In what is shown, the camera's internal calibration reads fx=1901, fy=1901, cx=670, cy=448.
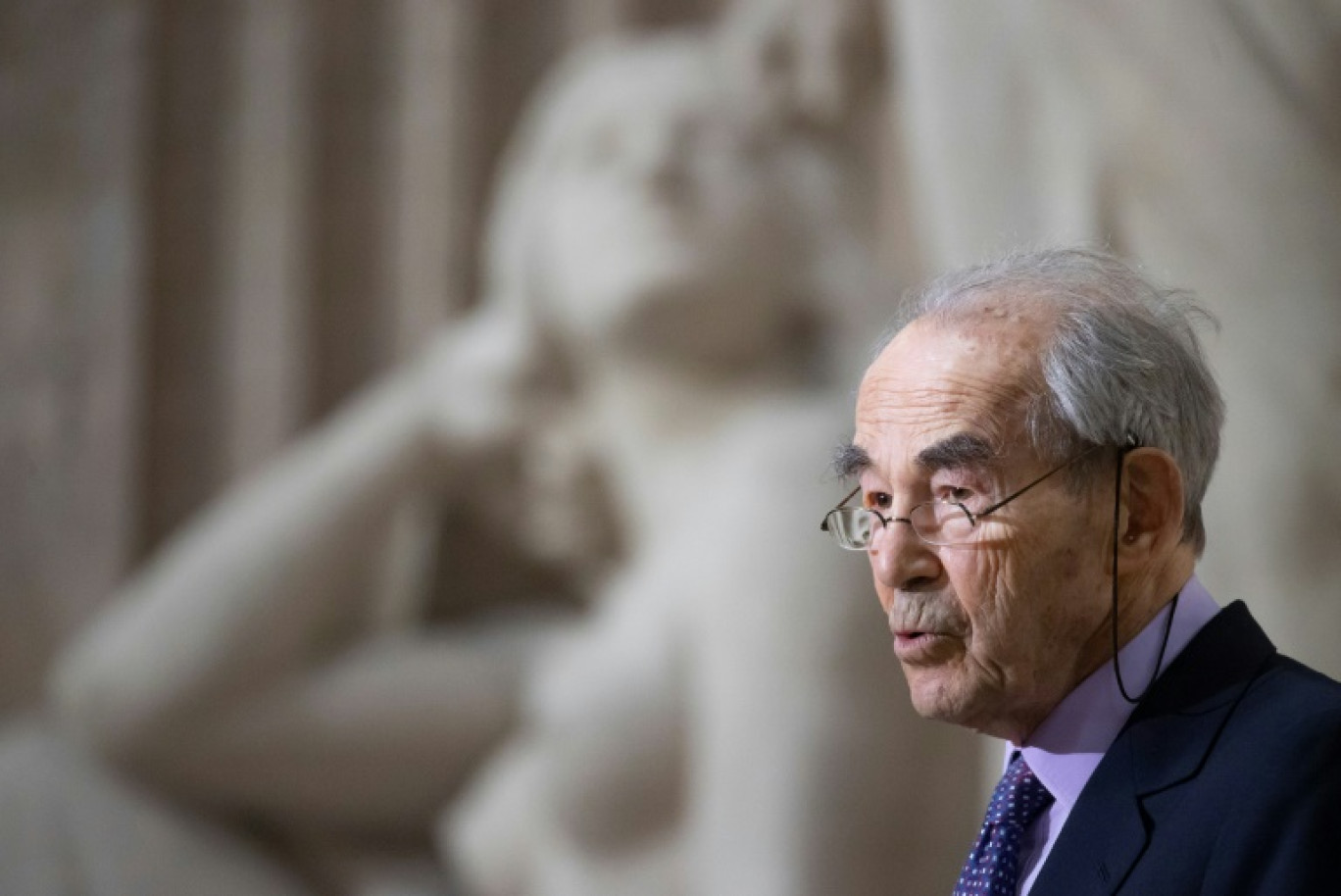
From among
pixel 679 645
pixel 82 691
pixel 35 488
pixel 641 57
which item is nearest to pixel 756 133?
pixel 641 57

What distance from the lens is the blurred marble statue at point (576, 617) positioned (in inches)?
65.2

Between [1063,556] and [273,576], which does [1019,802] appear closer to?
[1063,556]

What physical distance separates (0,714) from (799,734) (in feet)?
4.13

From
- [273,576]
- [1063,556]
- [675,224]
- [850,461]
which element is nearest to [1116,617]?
[1063,556]

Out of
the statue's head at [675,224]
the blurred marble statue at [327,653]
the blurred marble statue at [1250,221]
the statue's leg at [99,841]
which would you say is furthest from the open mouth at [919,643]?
the statue's leg at [99,841]

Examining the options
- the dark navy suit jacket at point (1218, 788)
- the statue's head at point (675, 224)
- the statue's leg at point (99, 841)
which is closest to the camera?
the dark navy suit jacket at point (1218, 788)

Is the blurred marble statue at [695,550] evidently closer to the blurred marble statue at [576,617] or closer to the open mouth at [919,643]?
the blurred marble statue at [576,617]

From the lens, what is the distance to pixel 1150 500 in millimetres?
758

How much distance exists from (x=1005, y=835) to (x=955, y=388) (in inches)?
7.3

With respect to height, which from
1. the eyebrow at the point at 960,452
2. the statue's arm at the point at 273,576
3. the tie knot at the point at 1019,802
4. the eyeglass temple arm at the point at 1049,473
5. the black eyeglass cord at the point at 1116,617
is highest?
the statue's arm at the point at 273,576

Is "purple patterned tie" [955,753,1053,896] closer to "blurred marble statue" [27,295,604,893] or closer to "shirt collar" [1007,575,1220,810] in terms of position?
"shirt collar" [1007,575,1220,810]

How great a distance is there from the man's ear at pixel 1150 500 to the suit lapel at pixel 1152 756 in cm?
4

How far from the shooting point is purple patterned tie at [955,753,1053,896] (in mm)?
767

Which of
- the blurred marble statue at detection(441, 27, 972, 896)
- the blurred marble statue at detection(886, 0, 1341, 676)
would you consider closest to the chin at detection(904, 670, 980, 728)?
the blurred marble statue at detection(886, 0, 1341, 676)
